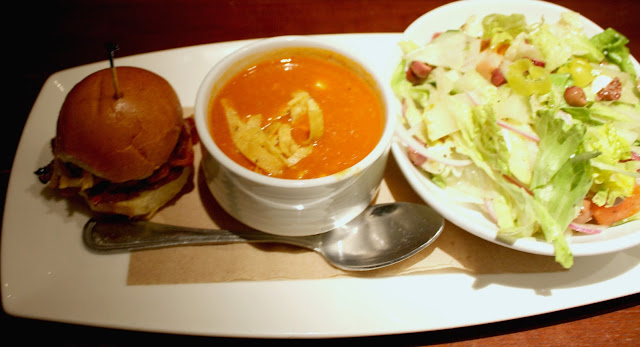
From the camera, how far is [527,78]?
1703 millimetres

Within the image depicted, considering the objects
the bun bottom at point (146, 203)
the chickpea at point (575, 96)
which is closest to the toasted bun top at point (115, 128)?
the bun bottom at point (146, 203)

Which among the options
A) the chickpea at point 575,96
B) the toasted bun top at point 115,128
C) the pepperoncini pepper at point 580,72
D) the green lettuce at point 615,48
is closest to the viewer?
the toasted bun top at point 115,128

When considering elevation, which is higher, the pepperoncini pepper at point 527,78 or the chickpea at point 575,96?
the pepperoncini pepper at point 527,78

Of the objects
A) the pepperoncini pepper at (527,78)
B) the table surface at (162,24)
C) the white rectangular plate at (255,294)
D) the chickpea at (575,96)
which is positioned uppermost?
the table surface at (162,24)

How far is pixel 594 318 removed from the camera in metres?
1.49

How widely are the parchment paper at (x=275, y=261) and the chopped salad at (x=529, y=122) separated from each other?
0.38ft

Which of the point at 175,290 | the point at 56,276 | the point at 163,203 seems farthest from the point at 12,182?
the point at 175,290

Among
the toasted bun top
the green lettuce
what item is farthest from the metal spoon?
the green lettuce

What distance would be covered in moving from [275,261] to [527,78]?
1.21 m

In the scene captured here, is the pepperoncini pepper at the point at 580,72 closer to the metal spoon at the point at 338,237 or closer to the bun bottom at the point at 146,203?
the metal spoon at the point at 338,237

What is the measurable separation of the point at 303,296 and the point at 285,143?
495mm

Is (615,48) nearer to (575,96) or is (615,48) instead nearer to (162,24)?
(575,96)

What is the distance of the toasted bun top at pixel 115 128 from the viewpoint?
1.36 meters

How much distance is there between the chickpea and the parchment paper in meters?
0.61
